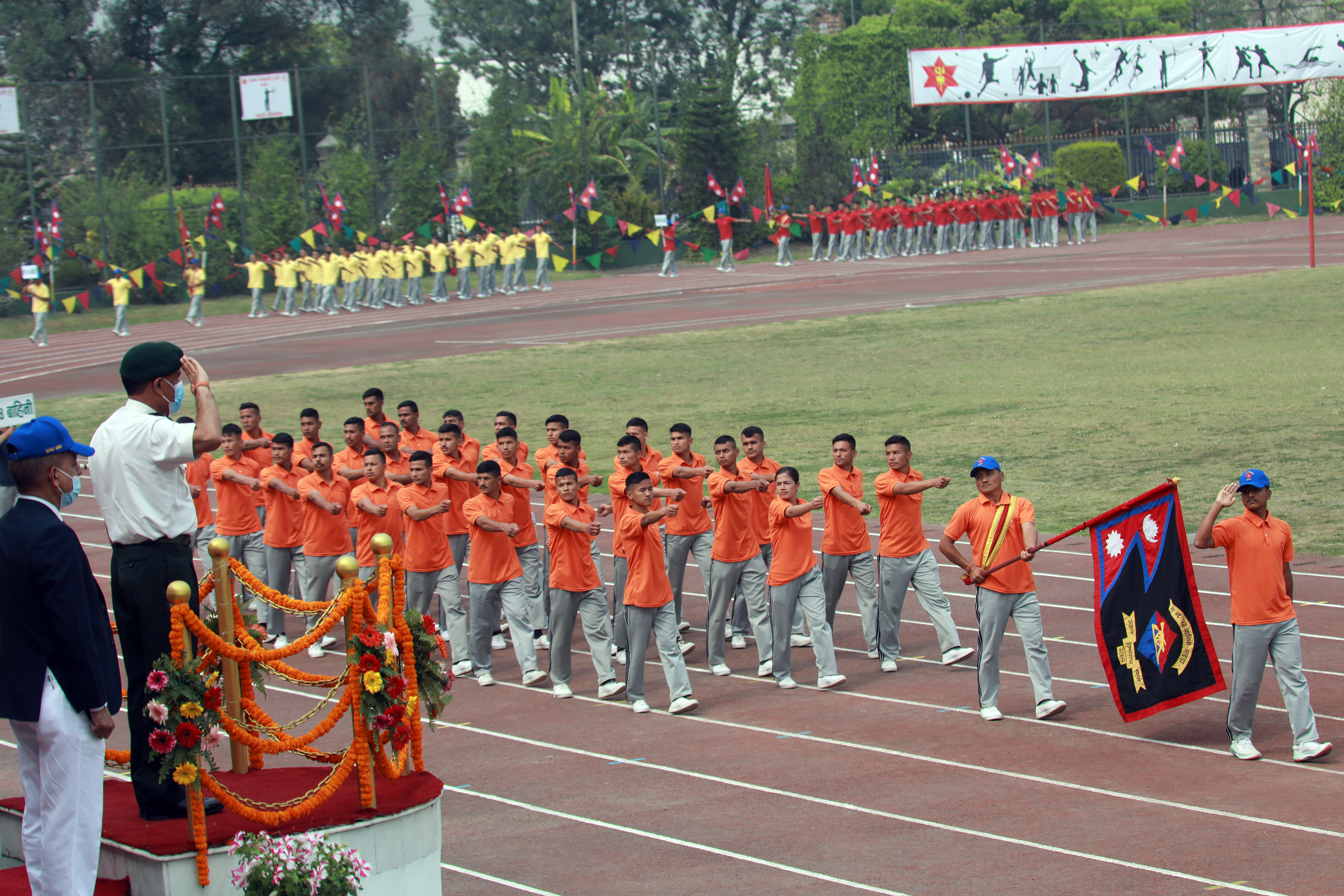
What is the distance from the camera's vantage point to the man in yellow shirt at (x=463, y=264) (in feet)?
141

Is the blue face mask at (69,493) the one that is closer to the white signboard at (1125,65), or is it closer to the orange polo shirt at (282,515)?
the orange polo shirt at (282,515)

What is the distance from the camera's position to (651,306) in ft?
123

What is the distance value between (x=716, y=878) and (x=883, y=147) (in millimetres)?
52223

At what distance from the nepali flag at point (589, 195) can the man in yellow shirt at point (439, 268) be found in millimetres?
4862

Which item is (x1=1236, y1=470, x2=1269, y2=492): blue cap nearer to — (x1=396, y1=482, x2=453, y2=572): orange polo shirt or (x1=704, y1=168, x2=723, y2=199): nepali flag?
(x1=396, y1=482, x2=453, y2=572): orange polo shirt

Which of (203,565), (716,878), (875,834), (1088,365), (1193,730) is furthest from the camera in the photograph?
(1088,365)

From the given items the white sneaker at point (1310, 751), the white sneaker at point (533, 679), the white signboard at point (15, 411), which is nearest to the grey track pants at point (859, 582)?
the white sneaker at point (533, 679)

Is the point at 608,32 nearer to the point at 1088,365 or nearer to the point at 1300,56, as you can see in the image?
the point at 1300,56

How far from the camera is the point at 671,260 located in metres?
45.7

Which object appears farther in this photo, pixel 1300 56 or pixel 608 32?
pixel 608 32

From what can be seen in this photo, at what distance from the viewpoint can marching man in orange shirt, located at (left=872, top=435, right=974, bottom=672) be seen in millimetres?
11281

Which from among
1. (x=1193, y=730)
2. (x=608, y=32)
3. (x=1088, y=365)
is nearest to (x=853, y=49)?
(x=608, y=32)

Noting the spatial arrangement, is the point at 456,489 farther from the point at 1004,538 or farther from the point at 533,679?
the point at 1004,538

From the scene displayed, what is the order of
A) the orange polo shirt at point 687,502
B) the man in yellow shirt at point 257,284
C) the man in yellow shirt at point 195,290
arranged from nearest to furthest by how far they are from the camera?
the orange polo shirt at point 687,502
the man in yellow shirt at point 195,290
the man in yellow shirt at point 257,284
